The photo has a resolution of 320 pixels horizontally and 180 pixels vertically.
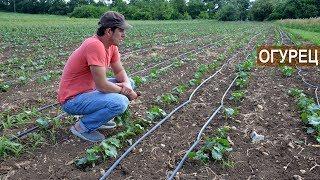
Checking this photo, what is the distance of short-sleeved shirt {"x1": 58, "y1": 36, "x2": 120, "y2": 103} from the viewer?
4801mm

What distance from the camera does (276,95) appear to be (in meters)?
7.57

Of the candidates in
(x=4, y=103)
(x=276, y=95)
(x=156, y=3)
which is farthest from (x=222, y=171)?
(x=156, y=3)

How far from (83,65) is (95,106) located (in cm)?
55

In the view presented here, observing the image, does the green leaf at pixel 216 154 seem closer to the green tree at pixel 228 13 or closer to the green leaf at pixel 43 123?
the green leaf at pixel 43 123

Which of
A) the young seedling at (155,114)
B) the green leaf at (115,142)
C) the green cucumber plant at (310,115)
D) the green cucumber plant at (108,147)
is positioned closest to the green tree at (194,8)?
the green cucumber plant at (310,115)

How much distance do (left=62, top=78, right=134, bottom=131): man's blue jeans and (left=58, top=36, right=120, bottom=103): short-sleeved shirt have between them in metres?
0.11

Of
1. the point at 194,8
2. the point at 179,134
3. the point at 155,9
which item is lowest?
the point at 179,134

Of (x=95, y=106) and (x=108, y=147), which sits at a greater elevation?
(x=95, y=106)

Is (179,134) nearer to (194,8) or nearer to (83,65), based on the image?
(83,65)

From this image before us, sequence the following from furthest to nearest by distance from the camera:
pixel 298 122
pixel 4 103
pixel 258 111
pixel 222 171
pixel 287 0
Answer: pixel 287 0
pixel 4 103
pixel 258 111
pixel 298 122
pixel 222 171

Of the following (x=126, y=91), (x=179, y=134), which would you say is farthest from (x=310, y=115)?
(x=126, y=91)

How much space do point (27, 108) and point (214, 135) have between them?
133 inches

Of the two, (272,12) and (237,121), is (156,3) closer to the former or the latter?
(272,12)

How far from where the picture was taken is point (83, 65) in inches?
196
